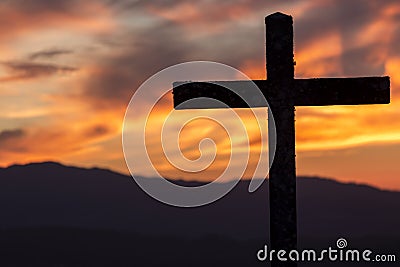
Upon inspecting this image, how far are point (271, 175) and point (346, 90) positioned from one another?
1992 mm

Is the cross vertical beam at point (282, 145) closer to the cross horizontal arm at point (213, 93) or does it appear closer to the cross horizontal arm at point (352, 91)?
the cross horizontal arm at point (213, 93)

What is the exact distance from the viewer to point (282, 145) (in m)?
12.5

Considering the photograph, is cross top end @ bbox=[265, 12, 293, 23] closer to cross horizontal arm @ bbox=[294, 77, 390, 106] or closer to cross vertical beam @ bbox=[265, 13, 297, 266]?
cross vertical beam @ bbox=[265, 13, 297, 266]

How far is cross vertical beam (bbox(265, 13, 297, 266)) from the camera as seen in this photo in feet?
41.1

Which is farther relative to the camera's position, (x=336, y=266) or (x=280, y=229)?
(x=336, y=266)

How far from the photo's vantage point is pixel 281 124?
41.3ft

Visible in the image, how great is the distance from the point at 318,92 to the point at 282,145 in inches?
48.5

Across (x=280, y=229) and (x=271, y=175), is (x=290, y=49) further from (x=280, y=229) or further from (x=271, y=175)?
(x=280, y=229)

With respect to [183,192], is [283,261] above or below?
below

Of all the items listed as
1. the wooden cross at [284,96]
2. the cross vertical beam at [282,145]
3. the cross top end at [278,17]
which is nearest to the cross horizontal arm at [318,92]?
the wooden cross at [284,96]

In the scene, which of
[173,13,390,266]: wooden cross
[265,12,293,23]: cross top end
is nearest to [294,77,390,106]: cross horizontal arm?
[173,13,390,266]: wooden cross

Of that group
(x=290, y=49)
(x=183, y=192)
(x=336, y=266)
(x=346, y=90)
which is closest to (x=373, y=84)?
(x=346, y=90)

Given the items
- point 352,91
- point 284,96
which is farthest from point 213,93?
point 352,91

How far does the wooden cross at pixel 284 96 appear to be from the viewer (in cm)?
1253
